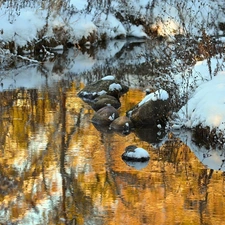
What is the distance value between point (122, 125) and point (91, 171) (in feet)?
6.89

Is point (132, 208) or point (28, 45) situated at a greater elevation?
point (28, 45)

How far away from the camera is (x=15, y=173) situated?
6711 mm

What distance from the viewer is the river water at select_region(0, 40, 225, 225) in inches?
219

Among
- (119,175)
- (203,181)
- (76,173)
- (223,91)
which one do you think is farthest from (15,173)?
(223,91)

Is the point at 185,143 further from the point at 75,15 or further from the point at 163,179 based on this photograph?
the point at 75,15

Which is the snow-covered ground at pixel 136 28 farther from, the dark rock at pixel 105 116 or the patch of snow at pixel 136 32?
the dark rock at pixel 105 116

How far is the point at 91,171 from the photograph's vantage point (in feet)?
22.2

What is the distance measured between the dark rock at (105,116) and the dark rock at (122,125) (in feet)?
0.59

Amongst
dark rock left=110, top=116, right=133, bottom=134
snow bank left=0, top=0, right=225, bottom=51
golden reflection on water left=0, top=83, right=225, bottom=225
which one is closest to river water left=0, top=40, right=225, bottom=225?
golden reflection on water left=0, top=83, right=225, bottom=225

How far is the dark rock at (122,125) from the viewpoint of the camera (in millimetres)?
8741

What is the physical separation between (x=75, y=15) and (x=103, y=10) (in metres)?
2.48

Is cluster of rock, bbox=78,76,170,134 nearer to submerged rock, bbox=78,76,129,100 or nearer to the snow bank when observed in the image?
submerged rock, bbox=78,76,129,100

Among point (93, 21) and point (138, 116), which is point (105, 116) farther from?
point (93, 21)

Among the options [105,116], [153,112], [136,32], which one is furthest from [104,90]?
[136,32]
